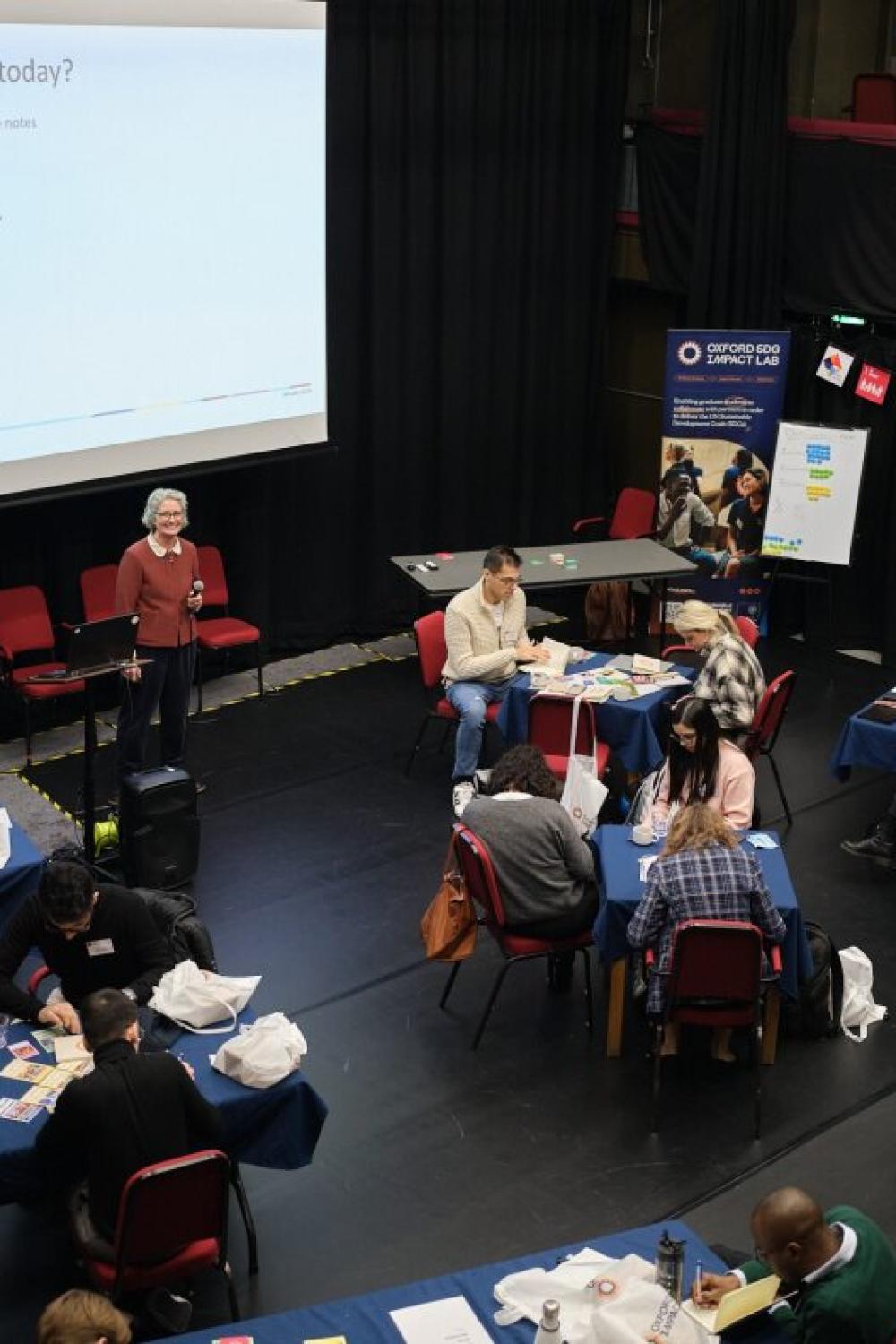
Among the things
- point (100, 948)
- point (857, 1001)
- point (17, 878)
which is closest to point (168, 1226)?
point (100, 948)

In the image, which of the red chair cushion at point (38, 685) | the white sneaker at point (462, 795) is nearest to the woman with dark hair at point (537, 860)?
the white sneaker at point (462, 795)

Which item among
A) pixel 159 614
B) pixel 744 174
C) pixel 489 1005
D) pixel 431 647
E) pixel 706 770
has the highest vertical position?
pixel 744 174

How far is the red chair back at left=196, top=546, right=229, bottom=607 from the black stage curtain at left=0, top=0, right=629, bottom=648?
282 millimetres

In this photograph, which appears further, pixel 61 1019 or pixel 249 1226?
pixel 249 1226

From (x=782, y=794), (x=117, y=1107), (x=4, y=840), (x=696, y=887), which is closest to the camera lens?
(x=117, y=1107)

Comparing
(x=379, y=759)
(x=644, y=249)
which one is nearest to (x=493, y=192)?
(x=644, y=249)

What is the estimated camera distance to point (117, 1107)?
436 centimetres

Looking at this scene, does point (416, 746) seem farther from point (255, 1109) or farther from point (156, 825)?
point (255, 1109)

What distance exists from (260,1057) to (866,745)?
12.4 ft

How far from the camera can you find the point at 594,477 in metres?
11.8

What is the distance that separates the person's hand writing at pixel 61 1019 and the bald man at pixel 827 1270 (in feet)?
6.79

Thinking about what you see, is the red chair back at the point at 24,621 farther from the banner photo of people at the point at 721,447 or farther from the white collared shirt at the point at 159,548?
the banner photo of people at the point at 721,447

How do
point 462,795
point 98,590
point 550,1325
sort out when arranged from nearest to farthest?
point 550,1325, point 462,795, point 98,590

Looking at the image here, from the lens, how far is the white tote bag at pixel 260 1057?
15.9 ft
